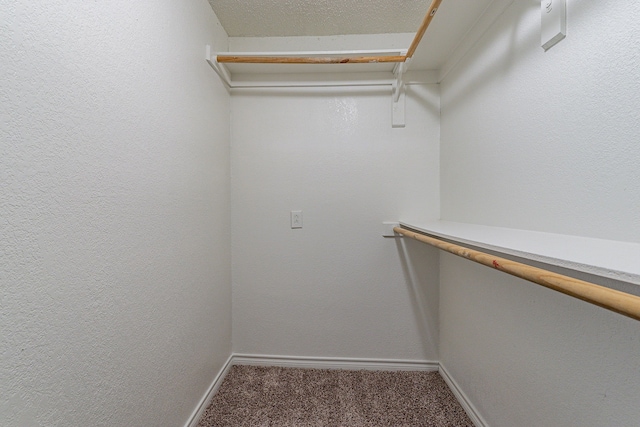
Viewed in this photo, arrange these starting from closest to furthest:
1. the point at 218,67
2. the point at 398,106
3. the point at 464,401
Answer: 1. the point at 464,401
2. the point at 218,67
3. the point at 398,106

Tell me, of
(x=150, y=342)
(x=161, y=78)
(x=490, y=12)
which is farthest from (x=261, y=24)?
(x=150, y=342)

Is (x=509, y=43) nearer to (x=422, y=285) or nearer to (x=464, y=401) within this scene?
(x=422, y=285)

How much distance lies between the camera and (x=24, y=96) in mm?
496

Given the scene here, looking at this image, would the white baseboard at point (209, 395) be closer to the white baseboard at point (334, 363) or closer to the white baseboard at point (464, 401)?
the white baseboard at point (334, 363)

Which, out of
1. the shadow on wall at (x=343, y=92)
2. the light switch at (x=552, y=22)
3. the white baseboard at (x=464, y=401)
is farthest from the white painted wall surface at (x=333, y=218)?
the light switch at (x=552, y=22)

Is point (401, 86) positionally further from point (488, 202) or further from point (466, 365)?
point (466, 365)

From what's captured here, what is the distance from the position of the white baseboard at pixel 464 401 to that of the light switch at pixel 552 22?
1.53 m

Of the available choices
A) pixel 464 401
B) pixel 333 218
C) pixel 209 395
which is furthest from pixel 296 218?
pixel 464 401

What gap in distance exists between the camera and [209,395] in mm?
1275

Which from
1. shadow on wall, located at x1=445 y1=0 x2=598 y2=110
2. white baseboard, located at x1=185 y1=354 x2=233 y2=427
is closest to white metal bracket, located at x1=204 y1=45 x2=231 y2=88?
shadow on wall, located at x1=445 y1=0 x2=598 y2=110

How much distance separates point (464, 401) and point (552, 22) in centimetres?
164

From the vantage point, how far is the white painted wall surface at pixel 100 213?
0.49 m

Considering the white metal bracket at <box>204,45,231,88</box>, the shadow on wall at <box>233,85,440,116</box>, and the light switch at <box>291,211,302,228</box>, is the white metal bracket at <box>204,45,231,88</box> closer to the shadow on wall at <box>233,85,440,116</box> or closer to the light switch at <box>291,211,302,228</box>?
the shadow on wall at <box>233,85,440,116</box>

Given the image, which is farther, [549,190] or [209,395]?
[209,395]
